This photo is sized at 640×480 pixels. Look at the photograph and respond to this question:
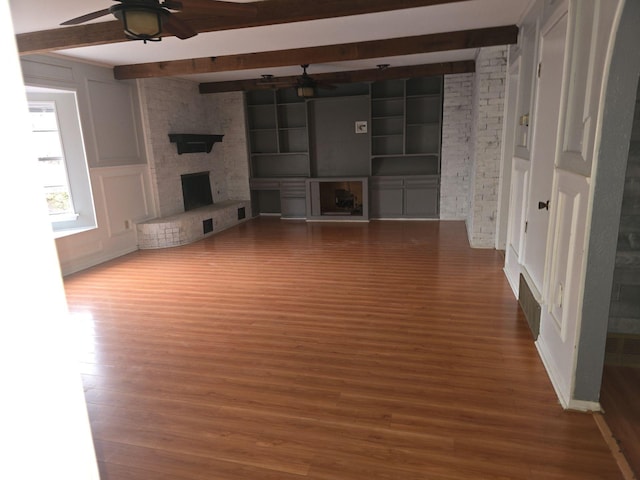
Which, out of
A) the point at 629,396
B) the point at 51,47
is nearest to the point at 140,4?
the point at 51,47

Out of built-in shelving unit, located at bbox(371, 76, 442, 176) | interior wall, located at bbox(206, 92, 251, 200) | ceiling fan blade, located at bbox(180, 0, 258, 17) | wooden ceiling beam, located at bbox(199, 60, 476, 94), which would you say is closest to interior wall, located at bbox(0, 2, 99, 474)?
ceiling fan blade, located at bbox(180, 0, 258, 17)

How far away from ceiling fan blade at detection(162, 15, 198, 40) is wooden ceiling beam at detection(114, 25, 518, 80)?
249 centimetres

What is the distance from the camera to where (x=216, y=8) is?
2.86m

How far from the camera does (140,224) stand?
6.47 m

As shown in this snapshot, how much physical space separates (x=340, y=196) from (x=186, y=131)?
3.34 meters

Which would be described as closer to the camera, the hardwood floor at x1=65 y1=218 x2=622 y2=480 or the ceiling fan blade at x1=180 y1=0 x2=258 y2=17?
the hardwood floor at x1=65 y1=218 x2=622 y2=480

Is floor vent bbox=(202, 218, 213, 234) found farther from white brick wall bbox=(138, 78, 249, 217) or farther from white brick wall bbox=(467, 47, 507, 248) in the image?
white brick wall bbox=(467, 47, 507, 248)

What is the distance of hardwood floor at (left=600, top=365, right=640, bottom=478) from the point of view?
6.71 ft

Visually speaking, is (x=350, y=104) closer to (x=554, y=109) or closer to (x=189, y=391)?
(x=554, y=109)

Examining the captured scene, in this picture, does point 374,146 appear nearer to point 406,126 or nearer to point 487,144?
point 406,126

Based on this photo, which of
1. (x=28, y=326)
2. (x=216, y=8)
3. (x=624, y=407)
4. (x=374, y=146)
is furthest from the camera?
(x=374, y=146)

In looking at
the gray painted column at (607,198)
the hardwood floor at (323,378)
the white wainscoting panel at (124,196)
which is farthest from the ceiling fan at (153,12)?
the white wainscoting panel at (124,196)

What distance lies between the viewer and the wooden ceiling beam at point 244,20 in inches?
136

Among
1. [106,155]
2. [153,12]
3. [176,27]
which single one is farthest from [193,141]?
[153,12]
